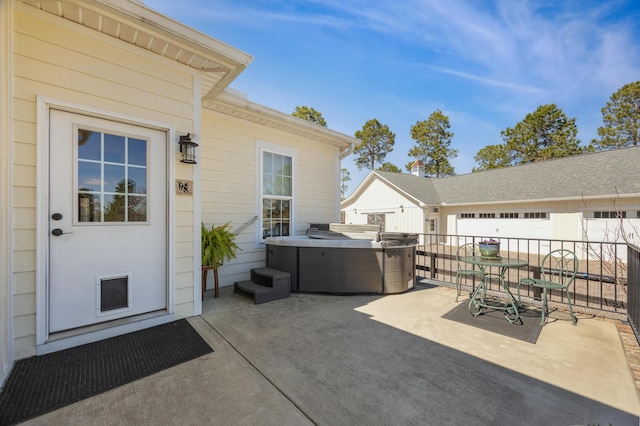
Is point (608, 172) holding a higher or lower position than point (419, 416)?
higher

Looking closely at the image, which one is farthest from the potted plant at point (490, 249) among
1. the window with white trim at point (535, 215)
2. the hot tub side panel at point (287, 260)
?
the window with white trim at point (535, 215)

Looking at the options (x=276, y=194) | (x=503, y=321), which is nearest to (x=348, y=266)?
(x=503, y=321)

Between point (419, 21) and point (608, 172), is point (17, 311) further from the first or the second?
point (608, 172)

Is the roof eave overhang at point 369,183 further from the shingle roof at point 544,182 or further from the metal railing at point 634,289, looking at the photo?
the metal railing at point 634,289

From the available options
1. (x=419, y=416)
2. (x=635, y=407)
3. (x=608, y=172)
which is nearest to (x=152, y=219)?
(x=419, y=416)

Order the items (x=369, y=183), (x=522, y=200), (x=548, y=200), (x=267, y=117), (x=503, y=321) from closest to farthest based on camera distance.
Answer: (x=503, y=321) → (x=267, y=117) → (x=548, y=200) → (x=522, y=200) → (x=369, y=183)

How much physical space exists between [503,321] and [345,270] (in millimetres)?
1991

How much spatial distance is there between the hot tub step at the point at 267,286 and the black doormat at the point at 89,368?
1035 mm

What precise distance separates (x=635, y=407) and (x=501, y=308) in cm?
149

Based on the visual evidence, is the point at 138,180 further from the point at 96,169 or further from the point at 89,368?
the point at 89,368

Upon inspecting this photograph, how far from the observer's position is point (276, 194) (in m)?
5.05

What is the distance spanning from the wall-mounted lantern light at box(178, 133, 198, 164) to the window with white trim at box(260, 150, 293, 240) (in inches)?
73.8

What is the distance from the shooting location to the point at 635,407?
157 centimetres

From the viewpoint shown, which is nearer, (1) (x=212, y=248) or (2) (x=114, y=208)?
(2) (x=114, y=208)
